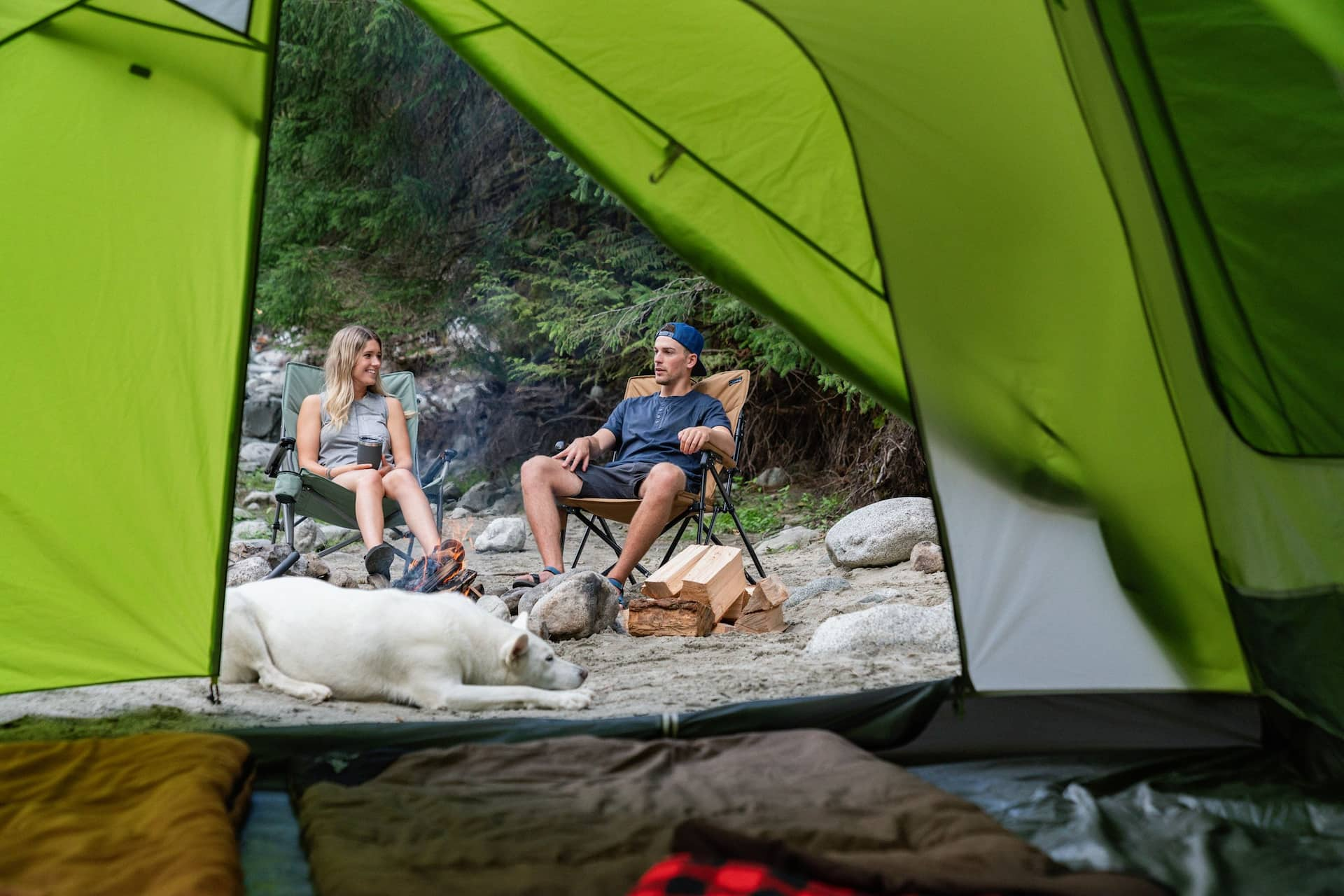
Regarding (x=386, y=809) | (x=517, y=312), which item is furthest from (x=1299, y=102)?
(x=517, y=312)

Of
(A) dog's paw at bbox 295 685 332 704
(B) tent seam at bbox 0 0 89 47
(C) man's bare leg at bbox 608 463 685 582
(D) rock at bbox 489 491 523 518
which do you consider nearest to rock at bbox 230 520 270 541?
(D) rock at bbox 489 491 523 518

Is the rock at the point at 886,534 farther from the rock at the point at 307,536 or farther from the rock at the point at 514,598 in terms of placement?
the rock at the point at 307,536

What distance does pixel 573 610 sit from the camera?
12.5 ft

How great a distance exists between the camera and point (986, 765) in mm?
2242

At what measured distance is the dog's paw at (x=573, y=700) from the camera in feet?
8.88

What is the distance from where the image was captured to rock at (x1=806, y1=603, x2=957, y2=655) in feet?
10.7

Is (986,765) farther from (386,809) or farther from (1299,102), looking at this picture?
(1299,102)

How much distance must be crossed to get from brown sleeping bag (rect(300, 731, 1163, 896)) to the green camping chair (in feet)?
6.81

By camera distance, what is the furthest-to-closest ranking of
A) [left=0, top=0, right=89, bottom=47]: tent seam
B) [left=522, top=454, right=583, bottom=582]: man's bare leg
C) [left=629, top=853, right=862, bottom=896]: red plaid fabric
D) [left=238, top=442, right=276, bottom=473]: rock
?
1. [left=238, top=442, right=276, bottom=473]: rock
2. [left=522, top=454, right=583, bottom=582]: man's bare leg
3. [left=0, top=0, right=89, bottom=47]: tent seam
4. [left=629, top=853, right=862, bottom=896]: red plaid fabric

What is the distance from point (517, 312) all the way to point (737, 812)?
713cm

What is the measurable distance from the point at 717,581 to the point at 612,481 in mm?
758

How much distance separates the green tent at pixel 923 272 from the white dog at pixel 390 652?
1.06 feet

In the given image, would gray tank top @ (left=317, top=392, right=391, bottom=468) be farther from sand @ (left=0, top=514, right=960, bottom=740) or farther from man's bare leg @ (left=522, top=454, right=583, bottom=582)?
sand @ (left=0, top=514, right=960, bottom=740)

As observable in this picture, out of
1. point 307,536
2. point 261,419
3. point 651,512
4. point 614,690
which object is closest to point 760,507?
point 307,536
